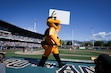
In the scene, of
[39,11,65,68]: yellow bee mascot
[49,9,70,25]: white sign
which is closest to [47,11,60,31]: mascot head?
[39,11,65,68]: yellow bee mascot

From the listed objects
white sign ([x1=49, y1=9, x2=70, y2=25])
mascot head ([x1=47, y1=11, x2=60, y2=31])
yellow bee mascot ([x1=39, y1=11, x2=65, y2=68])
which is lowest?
yellow bee mascot ([x1=39, y1=11, x2=65, y2=68])

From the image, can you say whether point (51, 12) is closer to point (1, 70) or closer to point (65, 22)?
point (65, 22)

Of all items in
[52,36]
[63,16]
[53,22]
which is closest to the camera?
[52,36]

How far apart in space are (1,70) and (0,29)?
31.2 m

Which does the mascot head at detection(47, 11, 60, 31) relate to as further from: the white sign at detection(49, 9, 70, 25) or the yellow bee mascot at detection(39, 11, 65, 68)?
the white sign at detection(49, 9, 70, 25)

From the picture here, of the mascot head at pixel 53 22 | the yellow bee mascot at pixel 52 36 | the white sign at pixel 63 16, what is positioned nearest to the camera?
the yellow bee mascot at pixel 52 36

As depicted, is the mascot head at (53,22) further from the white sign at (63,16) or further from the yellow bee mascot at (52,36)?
the white sign at (63,16)

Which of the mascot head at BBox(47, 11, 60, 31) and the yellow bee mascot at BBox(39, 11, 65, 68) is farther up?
the mascot head at BBox(47, 11, 60, 31)

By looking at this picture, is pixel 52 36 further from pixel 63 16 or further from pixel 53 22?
pixel 63 16

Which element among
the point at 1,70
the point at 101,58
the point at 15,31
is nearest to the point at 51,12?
the point at 1,70

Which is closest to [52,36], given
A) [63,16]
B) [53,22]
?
[53,22]

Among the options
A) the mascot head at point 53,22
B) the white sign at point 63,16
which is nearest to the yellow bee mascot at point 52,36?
the mascot head at point 53,22

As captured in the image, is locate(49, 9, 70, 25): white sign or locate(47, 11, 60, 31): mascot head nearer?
locate(47, 11, 60, 31): mascot head

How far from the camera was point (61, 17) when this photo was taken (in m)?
7.71
